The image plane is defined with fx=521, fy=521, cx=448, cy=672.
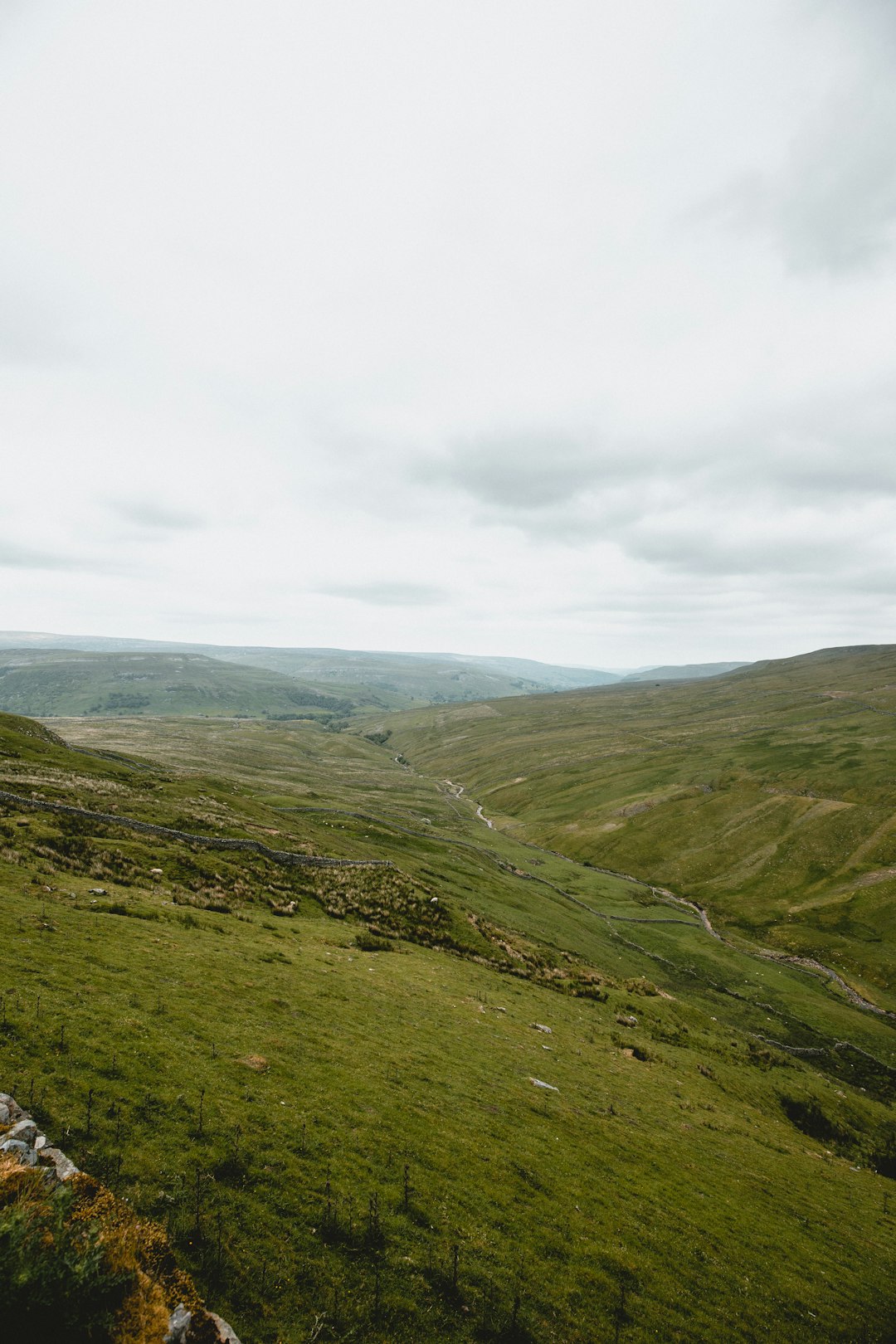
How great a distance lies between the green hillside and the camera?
12164mm

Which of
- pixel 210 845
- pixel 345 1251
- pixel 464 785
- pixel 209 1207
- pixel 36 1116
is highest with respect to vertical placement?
pixel 36 1116

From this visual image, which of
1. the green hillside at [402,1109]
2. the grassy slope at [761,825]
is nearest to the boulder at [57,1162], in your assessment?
the green hillside at [402,1109]

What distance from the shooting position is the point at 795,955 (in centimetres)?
7788

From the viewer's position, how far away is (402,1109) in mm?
18547

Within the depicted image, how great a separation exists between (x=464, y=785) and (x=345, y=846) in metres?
136

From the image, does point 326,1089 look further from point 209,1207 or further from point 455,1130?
point 209,1207

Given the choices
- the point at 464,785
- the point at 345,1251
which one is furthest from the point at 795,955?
the point at 464,785

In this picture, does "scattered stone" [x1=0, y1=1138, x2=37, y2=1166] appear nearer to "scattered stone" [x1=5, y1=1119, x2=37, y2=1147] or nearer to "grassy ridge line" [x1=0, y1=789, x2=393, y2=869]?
"scattered stone" [x1=5, y1=1119, x2=37, y2=1147]

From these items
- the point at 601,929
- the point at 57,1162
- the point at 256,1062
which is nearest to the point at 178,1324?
the point at 57,1162

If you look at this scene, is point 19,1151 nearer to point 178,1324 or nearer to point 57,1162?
point 57,1162

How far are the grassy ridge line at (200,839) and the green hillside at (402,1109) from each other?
318mm

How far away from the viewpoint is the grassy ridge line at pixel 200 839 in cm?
3966

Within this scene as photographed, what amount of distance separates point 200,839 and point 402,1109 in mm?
33664

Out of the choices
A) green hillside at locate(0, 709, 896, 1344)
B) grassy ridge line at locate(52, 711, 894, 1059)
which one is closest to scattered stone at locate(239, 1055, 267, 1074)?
green hillside at locate(0, 709, 896, 1344)
